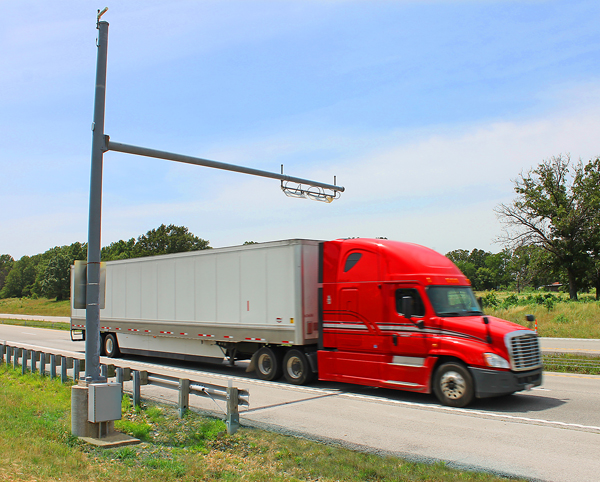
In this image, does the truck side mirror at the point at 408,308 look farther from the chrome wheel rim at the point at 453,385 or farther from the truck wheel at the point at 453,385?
the chrome wheel rim at the point at 453,385

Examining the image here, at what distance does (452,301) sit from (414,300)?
829 millimetres

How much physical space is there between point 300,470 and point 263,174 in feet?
31.3

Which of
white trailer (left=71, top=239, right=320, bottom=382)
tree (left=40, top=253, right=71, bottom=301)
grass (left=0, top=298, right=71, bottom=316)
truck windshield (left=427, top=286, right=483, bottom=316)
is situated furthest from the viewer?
tree (left=40, top=253, right=71, bottom=301)

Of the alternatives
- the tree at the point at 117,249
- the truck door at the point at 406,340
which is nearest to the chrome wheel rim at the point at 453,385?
the truck door at the point at 406,340

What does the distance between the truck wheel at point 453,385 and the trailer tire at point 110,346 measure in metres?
13.0

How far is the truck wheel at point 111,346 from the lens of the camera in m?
19.4

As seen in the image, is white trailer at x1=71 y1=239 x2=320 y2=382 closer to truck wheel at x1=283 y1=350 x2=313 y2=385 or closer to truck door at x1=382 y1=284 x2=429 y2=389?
truck wheel at x1=283 y1=350 x2=313 y2=385

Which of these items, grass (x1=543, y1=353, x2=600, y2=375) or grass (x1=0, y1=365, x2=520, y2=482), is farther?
grass (x1=543, y1=353, x2=600, y2=375)

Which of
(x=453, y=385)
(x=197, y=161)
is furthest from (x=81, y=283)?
(x=453, y=385)

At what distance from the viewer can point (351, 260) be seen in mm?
12156

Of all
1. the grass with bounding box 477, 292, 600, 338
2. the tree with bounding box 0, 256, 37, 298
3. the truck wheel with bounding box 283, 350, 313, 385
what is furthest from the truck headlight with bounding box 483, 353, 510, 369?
the tree with bounding box 0, 256, 37, 298

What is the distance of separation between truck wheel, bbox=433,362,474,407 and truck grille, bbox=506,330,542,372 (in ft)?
2.87

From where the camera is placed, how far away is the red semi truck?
10.0m

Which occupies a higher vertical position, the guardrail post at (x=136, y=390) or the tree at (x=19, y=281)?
the tree at (x=19, y=281)
